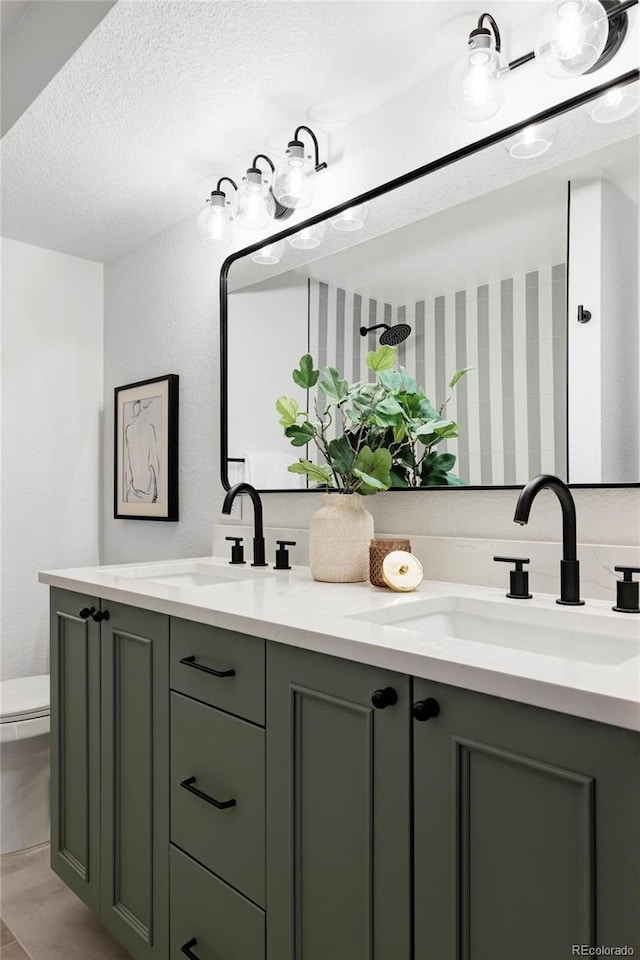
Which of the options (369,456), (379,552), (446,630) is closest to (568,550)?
(446,630)

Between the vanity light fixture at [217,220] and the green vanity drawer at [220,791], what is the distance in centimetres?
147

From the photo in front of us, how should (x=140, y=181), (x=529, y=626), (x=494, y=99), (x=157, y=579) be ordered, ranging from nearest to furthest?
(x=529, y=626) → (x=494, y=99) → (x=157, y=579) → (x=140, y=181)

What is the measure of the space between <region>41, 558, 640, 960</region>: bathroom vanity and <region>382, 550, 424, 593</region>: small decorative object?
0.13ft

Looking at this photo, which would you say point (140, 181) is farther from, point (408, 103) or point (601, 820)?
point (601, 820)

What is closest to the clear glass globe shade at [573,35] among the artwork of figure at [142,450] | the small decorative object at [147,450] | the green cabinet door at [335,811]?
the green cabinet door at [335,811]

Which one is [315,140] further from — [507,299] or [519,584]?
[519,584]

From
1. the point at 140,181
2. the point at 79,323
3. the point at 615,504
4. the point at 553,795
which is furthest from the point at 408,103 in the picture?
the point at 79,323

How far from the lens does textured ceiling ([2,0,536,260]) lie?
152 cm

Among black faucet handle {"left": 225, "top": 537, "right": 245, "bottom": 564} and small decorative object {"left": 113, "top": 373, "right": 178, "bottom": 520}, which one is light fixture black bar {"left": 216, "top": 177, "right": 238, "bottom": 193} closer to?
small decorative object {"left": 113, "top": 373, "right": 178, "bottom": 520}

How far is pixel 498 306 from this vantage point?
4.94 feet

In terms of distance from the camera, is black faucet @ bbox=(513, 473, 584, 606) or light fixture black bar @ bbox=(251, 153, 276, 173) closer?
black faucet @ bbox=(513, 473, 584, 606)

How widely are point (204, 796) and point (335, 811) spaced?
0.36 m

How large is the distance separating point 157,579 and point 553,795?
1395mm

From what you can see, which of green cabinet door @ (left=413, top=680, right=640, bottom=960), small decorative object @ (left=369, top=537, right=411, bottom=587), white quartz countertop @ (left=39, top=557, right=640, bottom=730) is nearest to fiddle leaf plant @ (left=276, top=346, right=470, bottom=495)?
small decorative object @ (left=369, top=537, right=411, bottom=587)
